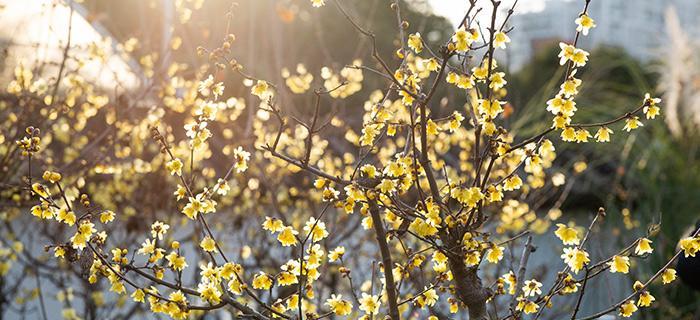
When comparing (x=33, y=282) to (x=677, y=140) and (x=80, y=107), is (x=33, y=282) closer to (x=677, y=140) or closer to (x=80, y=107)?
(x=80, y=107)

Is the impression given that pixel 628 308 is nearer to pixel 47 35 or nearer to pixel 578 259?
pixel 578 259

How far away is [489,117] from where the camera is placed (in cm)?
176

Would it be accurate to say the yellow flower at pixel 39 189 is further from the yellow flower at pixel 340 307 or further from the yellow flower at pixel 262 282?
the yellow flower at pixel 340 307

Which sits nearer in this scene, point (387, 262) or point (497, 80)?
point (497, 80)

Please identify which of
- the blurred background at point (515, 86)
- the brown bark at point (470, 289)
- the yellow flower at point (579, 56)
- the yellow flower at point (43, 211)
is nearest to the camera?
the yellow flower at point (579, 56)

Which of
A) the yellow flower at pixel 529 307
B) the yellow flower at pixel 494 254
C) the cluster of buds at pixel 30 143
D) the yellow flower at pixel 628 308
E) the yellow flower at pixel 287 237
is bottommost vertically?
the yellow flower at pixel 628 308

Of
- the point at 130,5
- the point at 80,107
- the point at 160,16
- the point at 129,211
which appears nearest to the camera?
the point at 80,107

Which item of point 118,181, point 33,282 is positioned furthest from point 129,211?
point 33,282

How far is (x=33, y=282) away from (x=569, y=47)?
18.1 feet

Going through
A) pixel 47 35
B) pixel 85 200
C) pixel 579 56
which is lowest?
pixel 579 56

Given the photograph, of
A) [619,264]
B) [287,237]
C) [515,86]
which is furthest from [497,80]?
[515,86]

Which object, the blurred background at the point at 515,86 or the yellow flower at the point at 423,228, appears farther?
the blurred background at the point at 515,86

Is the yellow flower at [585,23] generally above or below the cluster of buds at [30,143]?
below

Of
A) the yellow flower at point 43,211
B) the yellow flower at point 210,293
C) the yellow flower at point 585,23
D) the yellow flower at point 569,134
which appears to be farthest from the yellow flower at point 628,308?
the yellow flower at point 43,211
